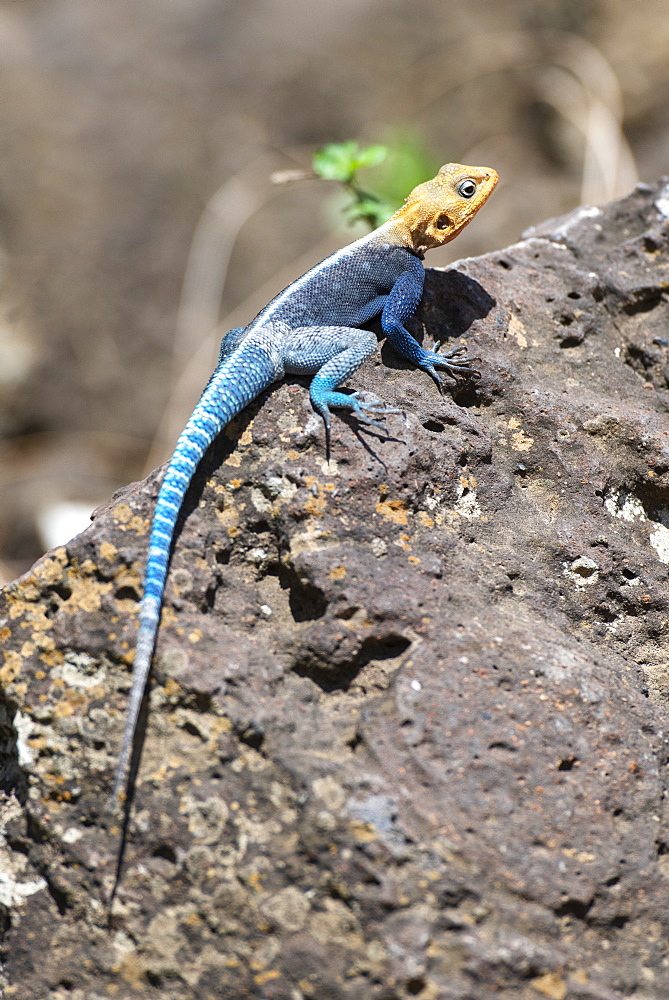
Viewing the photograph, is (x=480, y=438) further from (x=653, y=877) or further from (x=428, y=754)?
(x=653, y=877)

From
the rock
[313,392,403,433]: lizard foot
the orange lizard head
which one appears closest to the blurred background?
the orange lizard head

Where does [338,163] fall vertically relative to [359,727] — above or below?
above

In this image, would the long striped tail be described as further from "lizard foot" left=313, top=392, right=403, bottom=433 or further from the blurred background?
the blurred background

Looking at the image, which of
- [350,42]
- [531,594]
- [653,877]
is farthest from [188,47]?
[653,877]

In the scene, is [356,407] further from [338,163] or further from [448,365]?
[338,163]

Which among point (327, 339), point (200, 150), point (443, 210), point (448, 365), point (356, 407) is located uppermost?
point (200, 150)

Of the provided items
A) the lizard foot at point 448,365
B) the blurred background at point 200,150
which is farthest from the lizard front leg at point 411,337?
the blurred background at point 200,150

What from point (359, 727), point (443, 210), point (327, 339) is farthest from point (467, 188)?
point (359, 727)
